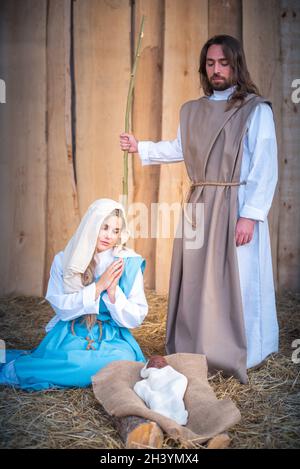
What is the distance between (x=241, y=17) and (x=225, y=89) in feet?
6.06

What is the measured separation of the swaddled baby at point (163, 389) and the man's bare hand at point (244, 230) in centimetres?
90

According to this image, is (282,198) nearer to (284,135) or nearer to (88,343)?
(284,135)

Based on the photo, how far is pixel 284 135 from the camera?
5379 millimetres

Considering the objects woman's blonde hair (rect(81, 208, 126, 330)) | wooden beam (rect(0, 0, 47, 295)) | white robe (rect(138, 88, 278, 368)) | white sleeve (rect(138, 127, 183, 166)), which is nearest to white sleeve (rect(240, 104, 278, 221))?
white robe (rect(138, 88, 278, 368))

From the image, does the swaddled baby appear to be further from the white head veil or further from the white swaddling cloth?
the white head veil

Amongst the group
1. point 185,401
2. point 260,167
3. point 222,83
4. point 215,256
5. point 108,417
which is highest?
point 222,83

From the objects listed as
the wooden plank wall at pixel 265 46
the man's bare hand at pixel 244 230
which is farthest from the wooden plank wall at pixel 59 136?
the man's bare hand at pixel 244 230

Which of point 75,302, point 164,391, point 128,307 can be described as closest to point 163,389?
point 164,391

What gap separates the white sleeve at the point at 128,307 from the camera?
3.43 m

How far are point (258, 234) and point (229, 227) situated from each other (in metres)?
0.21

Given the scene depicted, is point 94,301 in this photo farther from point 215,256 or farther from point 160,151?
point 160,151

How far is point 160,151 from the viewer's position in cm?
403

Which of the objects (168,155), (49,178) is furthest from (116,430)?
(49,178)
